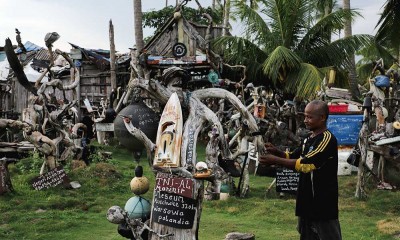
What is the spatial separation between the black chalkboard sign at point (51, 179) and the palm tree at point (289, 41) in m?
8.04

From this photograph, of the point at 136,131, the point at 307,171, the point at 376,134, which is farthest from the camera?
the point at 376,134

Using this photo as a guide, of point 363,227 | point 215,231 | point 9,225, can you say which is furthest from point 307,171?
point 9,225

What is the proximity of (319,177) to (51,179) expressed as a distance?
795 centimetres

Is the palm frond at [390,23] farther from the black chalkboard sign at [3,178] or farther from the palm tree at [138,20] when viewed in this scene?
the black chalkboard sign at [3,178]

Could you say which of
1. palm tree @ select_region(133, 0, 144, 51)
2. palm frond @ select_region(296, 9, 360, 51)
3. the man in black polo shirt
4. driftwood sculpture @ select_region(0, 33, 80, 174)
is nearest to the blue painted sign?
palm frond @ select_region(296, 9, 360, 51)

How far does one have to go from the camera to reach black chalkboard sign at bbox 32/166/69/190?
11398mm

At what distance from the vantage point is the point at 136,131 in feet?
18.7

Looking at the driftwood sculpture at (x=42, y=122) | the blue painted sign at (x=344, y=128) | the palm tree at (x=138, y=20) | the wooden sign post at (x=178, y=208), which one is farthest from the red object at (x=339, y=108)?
the wooden sign post at (x=178, y=208)

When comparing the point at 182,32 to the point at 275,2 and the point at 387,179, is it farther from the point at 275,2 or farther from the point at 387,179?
the point at 387,179

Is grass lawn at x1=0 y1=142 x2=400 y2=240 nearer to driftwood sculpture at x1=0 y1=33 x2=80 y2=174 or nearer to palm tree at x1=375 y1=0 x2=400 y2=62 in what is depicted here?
driftwood sculpture at x1=0 y1=33 x2=80 y2=174

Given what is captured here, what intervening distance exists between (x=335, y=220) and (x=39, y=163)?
1045 centimetres

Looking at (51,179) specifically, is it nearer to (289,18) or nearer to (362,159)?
(362,159)

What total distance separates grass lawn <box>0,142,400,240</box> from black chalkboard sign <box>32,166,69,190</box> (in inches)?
5.5

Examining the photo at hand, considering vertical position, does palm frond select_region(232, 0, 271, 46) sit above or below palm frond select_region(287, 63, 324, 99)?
above
